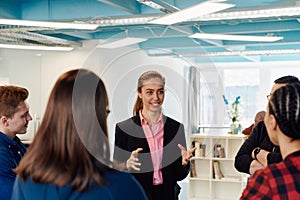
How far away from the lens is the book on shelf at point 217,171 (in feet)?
21.1

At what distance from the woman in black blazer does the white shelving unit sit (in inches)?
154

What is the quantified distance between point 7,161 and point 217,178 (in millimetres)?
4720

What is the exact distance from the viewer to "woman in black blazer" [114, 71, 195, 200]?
2.27 metres

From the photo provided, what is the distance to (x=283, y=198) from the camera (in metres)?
1.37

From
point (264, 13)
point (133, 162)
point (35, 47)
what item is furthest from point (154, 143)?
point (35, 47)

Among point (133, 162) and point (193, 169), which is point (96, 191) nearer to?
point (133, 162)

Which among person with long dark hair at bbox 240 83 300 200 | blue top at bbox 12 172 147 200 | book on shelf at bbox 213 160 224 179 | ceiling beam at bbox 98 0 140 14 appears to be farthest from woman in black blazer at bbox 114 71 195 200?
book on shelf at bbox 213 160 224 179

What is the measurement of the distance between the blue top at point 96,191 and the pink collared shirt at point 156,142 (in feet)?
3.20

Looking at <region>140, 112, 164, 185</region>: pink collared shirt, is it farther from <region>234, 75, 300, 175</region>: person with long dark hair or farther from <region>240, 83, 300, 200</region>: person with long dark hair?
<region>240, 83, 300, 200</region>: person with long dark hair

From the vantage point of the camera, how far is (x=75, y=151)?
1217 mm

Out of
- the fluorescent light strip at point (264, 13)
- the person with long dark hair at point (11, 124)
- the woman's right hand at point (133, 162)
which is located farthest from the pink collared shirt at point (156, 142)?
the fluorescent light strip at point (264, 13)

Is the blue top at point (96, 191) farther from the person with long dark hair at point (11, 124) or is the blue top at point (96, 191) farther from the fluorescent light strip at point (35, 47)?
the fluorescent light strip at point (35, 47)

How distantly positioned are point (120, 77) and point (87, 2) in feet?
14.4

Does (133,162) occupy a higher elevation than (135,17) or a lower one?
lower
